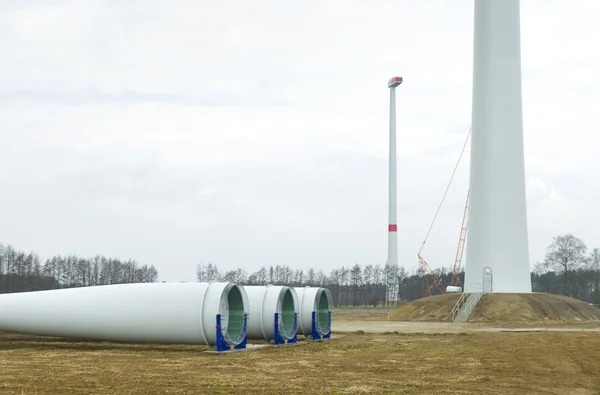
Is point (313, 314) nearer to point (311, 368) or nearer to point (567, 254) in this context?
point (311, 368)

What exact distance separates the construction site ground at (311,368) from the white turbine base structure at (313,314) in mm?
2729

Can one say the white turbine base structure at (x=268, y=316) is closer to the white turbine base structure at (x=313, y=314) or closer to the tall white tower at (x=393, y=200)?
the white turbine base structure at (x=313, y=314)

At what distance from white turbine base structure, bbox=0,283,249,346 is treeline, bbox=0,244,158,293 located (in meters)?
88.3

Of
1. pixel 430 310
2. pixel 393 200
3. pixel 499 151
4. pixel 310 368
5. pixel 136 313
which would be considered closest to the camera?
pixel 310 368

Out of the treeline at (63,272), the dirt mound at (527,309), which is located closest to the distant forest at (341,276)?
the treeline at (63,272)

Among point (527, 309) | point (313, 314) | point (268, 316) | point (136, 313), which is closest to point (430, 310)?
point (527, 309)

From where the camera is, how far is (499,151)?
2542 inches

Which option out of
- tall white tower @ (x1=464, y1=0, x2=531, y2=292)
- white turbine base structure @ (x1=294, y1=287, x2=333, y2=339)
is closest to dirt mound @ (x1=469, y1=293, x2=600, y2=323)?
tall white tower @ (x1=464, y1=0, x2=531, y2=292)

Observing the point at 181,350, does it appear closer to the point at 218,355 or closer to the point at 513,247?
the point at 218,355

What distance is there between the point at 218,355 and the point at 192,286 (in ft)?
10.5

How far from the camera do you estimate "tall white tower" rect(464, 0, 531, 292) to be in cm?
6450

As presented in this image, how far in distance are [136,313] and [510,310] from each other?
1573 inches

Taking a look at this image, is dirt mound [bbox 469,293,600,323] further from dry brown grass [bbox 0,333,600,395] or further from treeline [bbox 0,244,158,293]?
treeline [bbox 0,244,158,293]

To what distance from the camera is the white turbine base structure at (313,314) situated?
1488 inches
